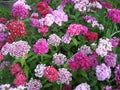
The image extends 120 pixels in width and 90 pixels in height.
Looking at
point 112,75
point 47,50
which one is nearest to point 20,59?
point 47,50

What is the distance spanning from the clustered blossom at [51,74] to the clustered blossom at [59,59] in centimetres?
18

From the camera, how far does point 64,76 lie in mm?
2471

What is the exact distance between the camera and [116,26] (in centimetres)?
314

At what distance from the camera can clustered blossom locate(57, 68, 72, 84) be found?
246 centimetres

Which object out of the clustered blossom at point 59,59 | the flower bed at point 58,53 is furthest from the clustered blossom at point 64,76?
the clustered blossom at point 59,59

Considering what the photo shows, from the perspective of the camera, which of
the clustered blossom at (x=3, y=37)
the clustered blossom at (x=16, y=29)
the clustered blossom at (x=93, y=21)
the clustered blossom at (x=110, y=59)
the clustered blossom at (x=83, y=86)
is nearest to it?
the clustered blossom at (x=83, y=86)

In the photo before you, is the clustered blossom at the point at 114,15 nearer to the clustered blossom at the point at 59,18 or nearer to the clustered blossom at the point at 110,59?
the clustered blossom at the point at 59,18

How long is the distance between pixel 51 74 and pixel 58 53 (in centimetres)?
42

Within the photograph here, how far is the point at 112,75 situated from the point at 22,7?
980mm

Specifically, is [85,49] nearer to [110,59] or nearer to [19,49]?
[110,59]

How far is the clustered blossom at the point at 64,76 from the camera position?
2.46 m

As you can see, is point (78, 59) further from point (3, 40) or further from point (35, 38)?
point (3, 40)

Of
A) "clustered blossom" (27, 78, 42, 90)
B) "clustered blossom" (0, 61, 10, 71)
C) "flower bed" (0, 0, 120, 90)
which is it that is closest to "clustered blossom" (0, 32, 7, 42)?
"flower bed" (0, 0, 120, 90)

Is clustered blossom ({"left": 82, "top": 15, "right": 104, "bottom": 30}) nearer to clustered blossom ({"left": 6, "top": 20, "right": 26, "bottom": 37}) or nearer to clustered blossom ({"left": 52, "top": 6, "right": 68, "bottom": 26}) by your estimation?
clustered blossom ({"left": 52, "top": 6, "right": 68, "bottom": 26})
